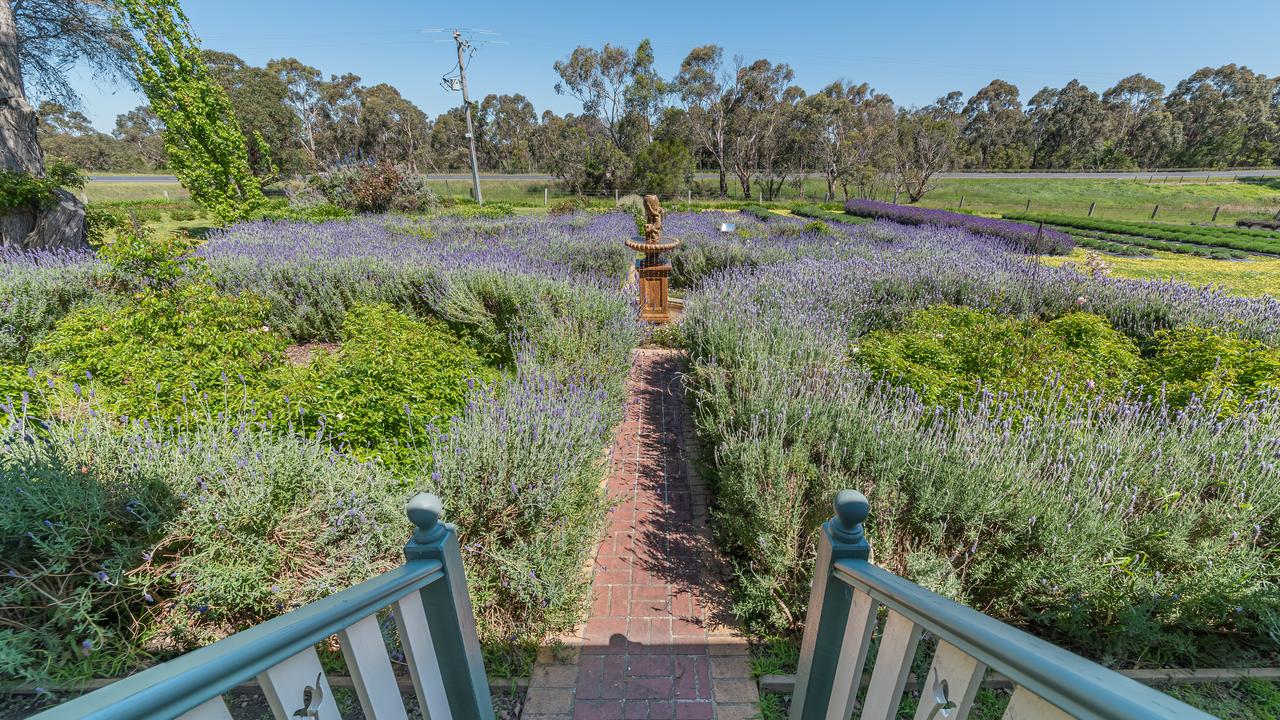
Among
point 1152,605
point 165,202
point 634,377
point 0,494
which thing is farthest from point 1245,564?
point 165,202

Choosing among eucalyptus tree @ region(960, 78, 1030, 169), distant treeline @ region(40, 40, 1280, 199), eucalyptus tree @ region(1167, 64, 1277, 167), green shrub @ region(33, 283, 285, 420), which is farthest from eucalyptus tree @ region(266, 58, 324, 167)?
eucalyptus tree @ region(1167, 64, 1277, 167)

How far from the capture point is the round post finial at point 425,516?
1263mm

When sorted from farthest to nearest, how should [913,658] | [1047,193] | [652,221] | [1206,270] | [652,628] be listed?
[1047,193]
[1206,270]
[652,221]
[652,628]
[913,658]

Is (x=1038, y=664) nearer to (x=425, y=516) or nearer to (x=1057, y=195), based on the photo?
(x=425, y=516)

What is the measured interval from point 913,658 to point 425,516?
1.29m

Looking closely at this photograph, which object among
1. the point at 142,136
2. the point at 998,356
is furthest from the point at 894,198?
the point at 142,136

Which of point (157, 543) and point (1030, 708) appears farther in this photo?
point (157, 543)

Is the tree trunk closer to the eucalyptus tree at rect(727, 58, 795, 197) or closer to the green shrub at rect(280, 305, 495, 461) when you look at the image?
the green shrub at rect(280, 305, 495, 461)

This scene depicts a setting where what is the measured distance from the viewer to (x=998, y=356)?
14.4 ft

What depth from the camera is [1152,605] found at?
7.57ft

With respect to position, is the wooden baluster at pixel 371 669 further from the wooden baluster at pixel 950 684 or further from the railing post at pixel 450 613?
the wooden baluster at pixel 950 684

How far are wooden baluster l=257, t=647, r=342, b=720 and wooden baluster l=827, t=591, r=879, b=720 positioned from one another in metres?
1.31

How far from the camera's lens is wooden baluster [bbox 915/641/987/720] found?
1.00 m

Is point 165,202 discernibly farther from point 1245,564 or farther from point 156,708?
point 1245,564
